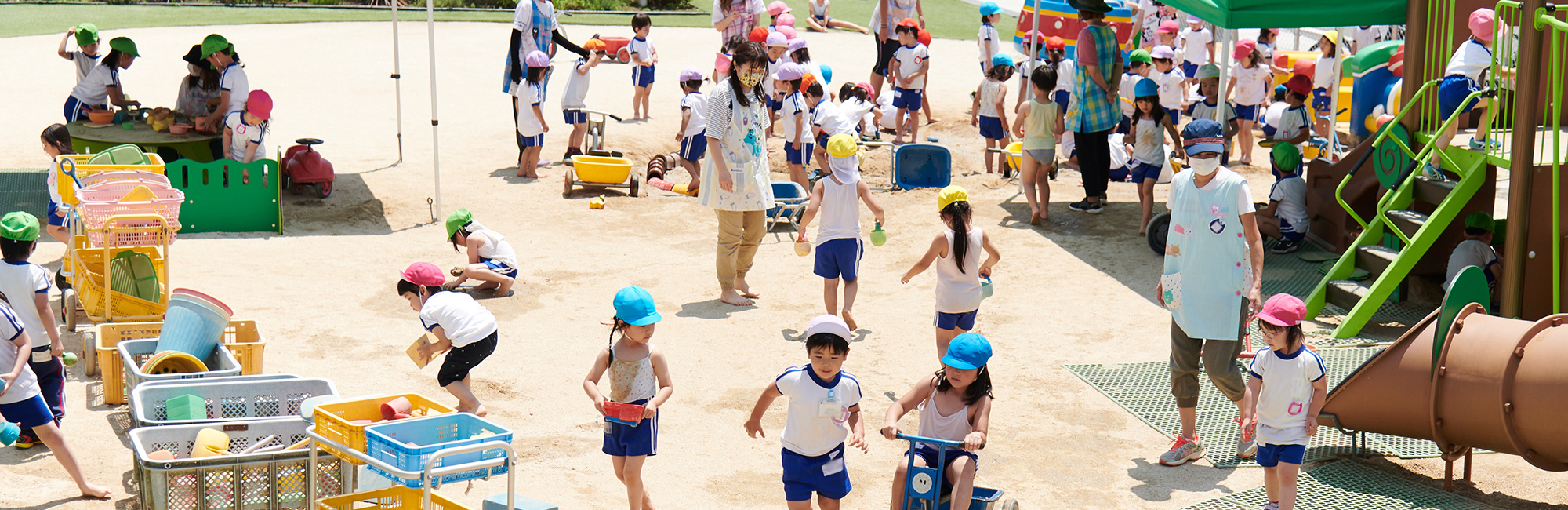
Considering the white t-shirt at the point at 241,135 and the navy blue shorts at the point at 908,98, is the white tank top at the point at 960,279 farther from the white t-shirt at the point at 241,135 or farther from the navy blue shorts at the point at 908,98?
the navy blue shorts at the point at 908,98

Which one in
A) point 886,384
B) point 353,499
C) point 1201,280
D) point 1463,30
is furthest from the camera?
point 1463,30

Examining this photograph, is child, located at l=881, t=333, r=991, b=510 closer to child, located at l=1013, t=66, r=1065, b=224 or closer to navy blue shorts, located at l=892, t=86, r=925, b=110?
child, located at l=1013, t=66, r=1065, b=224

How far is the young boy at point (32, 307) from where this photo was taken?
6.28m

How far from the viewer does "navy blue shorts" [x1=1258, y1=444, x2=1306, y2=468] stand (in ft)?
18.2

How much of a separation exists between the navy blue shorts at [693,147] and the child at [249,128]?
3.77 m

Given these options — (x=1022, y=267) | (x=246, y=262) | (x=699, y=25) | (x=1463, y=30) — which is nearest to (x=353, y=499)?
(x=246, y=262)

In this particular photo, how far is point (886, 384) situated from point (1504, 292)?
3838 mm

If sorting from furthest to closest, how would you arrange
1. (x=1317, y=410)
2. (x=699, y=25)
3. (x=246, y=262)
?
(x=699, y=25), (x=246, y=262), (x=1317, y=410)

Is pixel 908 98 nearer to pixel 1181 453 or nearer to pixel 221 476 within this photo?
pixel 1181 453

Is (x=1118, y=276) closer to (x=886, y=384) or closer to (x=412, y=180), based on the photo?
(x=886, y=384)

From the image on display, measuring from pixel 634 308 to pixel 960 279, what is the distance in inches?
91.3

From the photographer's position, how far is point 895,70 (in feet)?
51.6

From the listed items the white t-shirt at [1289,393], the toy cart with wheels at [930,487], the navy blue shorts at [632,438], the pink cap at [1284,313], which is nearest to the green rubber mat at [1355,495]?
the white t-shirt at [1289,393]

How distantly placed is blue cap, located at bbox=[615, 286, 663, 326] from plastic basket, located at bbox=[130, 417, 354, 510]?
122cm
